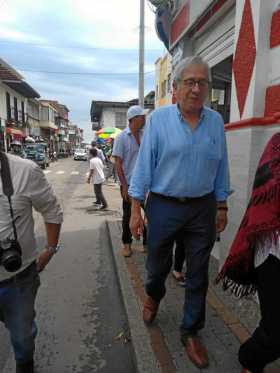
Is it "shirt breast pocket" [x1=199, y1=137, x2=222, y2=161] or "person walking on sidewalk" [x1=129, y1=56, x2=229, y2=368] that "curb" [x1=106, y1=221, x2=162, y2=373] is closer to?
"person walking on sidewalk" [x1=129, y1=56, x2=229, y2=368]

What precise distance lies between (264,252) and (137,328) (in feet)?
4.86

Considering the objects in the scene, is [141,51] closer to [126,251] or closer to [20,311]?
[126,251]

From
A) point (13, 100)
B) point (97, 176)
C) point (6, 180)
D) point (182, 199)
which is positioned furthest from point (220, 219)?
point (13, 100)

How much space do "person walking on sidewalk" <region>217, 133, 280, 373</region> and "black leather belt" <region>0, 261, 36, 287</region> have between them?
1103 mm

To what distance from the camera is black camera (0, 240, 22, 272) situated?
1.59 metres

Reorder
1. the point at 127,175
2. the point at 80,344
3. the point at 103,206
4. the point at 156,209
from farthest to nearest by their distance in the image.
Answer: the point at 103,206 < the point at 127,175 < the point at 80,344 < the point at 156,209

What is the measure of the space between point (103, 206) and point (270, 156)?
23.9ft

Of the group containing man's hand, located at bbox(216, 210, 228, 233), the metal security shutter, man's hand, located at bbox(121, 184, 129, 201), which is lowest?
man's hand, located at bbox(121, 184, 129, 201)

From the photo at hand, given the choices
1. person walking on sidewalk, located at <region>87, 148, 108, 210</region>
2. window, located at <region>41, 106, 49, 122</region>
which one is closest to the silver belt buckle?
person walking on sidewalk, located at <region>87, 148, 108, 210</region>

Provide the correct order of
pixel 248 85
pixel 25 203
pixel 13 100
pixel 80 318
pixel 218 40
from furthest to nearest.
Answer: pixel 13 100
pixel 218 40
pixel 80 318
pixel 248 85
pixel 25 203

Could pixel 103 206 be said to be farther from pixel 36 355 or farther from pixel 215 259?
pixel 36 355

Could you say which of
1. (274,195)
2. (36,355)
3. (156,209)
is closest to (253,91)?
(156,209)

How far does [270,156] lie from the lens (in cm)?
156

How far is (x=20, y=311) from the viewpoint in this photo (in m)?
1.80
